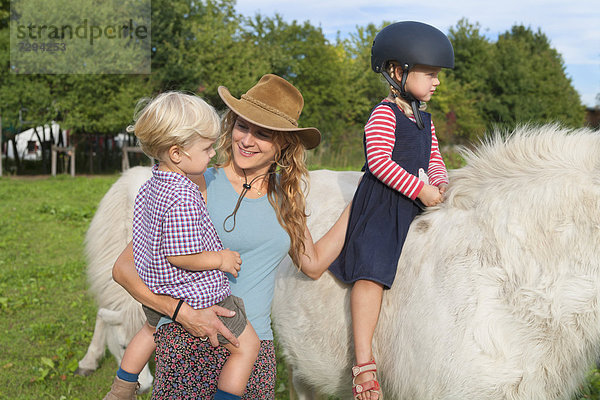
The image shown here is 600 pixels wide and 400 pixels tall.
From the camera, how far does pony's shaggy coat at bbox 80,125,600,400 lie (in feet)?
6.33

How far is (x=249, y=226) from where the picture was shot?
2158 millimetres

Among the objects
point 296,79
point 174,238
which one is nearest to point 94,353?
point 174,238

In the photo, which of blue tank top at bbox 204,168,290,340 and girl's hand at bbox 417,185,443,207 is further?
girl's hand at bbox 417,185,443,207

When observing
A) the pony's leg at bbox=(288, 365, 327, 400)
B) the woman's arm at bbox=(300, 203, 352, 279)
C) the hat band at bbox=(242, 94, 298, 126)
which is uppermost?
the hat band at bbox=(242, 94, 298, 126)

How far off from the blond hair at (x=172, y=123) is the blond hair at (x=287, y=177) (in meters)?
0.31

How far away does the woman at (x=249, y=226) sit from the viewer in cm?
204

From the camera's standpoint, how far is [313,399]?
342cm

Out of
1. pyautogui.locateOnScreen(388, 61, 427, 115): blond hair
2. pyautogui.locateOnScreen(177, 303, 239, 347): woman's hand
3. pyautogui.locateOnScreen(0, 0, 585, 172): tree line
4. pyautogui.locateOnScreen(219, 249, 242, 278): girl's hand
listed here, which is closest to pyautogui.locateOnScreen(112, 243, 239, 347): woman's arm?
pyautogui.locateOnScreen(177, 303, 239, 347): woman's hand

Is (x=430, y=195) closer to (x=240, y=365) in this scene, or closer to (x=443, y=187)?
(x=443, y=187)

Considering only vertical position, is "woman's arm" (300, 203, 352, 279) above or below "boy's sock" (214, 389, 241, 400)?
above

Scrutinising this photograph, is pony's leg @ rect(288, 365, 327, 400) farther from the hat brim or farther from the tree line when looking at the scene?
the tree line

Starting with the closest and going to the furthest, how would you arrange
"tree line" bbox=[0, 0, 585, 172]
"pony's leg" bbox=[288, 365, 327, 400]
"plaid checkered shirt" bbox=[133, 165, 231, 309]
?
"plaid checkered shirt" bbox=[133, 165, 231, 309] → "pony's leg" bbox=[288, 365, 327, 400] → "tree line" bbox=[0, 0, 585, 172]

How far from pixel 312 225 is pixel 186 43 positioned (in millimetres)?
30445

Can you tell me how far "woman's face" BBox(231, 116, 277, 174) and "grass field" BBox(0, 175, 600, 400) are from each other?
2.07 m
